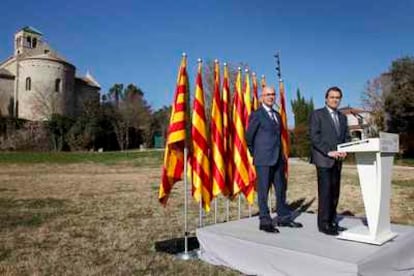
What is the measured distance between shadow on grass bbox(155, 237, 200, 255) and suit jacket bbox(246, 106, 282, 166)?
1.53m

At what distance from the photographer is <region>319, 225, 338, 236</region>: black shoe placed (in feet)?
15.8

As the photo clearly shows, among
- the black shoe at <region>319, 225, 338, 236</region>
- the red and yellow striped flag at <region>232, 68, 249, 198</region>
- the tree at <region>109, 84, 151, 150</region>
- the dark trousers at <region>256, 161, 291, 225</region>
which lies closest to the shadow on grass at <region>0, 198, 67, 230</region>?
the red and yellow striped flag at <region>232, 68, 249, 198</region>

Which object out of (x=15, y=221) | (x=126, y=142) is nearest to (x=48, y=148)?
(x=126, y=142)

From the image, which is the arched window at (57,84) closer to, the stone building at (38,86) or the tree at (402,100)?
the stone building at (38,86)

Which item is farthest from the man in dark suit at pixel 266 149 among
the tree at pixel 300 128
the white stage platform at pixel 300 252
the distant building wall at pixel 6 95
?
the distant building wall at pixel 6 95

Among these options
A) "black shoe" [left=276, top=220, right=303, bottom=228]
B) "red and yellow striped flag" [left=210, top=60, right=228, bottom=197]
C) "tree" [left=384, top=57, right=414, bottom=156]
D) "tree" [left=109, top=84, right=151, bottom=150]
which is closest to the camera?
"black shoe" [left=276, top=220, right=303, bottom=228]

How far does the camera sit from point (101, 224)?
7.15 m

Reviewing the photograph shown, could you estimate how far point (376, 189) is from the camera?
4441 mm

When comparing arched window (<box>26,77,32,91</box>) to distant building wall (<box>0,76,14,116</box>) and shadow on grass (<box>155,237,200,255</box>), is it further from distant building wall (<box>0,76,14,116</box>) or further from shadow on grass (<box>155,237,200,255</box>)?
shadow on grass (<box>155,237,200,255</box>)

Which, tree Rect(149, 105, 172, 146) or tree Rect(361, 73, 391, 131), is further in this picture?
tree Rect(149, 105, 172, 146)

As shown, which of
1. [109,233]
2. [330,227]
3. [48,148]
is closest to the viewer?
[330,227]

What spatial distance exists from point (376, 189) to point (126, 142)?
145ft

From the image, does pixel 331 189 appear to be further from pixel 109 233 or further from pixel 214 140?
pixel 109 233

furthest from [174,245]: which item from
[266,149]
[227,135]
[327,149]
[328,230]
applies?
[327,149]
